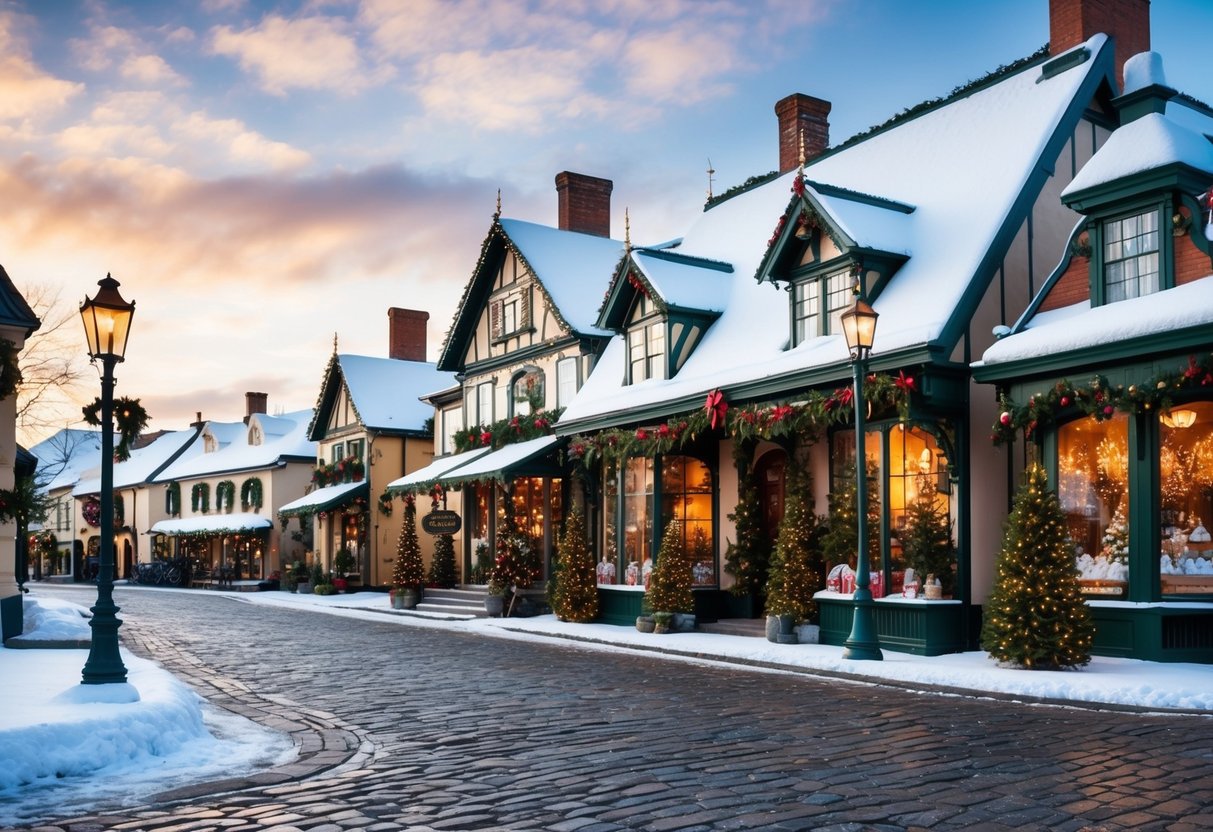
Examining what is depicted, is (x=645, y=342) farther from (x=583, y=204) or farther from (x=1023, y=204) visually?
(x=583, y=204)

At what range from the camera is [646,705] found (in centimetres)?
1073

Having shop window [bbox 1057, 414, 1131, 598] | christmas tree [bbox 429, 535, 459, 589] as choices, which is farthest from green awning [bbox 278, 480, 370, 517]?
shop window [bbox 1057, 414, 1131, 598]

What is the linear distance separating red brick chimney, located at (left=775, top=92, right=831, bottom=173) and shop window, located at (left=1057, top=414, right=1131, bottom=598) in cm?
1135

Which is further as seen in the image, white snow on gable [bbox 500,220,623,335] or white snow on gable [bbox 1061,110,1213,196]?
white snow on gable [bbox 500,220,623,335]

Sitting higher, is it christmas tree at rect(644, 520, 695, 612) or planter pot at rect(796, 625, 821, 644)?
christmas tree at rect(644, 520, 695, 612)

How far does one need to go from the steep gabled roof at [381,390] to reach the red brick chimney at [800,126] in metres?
15.2

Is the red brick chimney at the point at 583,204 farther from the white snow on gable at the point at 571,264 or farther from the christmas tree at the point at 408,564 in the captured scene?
the christmas tree at the point at 408,564

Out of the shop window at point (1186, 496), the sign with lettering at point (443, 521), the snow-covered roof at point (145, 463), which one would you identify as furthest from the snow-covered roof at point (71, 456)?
the shop window at point (1186, 496)

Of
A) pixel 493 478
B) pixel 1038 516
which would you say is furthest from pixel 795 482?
pixel 493 478

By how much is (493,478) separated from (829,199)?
9.81 metres

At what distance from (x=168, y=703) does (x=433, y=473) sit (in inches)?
765

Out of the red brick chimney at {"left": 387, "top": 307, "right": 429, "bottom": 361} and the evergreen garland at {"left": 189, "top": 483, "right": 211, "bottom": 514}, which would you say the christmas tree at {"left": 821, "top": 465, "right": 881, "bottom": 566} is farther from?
the evergreen garland at {"left": 189, "top": 483, "right": 211, "bottom": 514}

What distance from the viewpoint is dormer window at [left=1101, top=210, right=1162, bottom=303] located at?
14148mm

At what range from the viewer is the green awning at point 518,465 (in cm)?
2392
